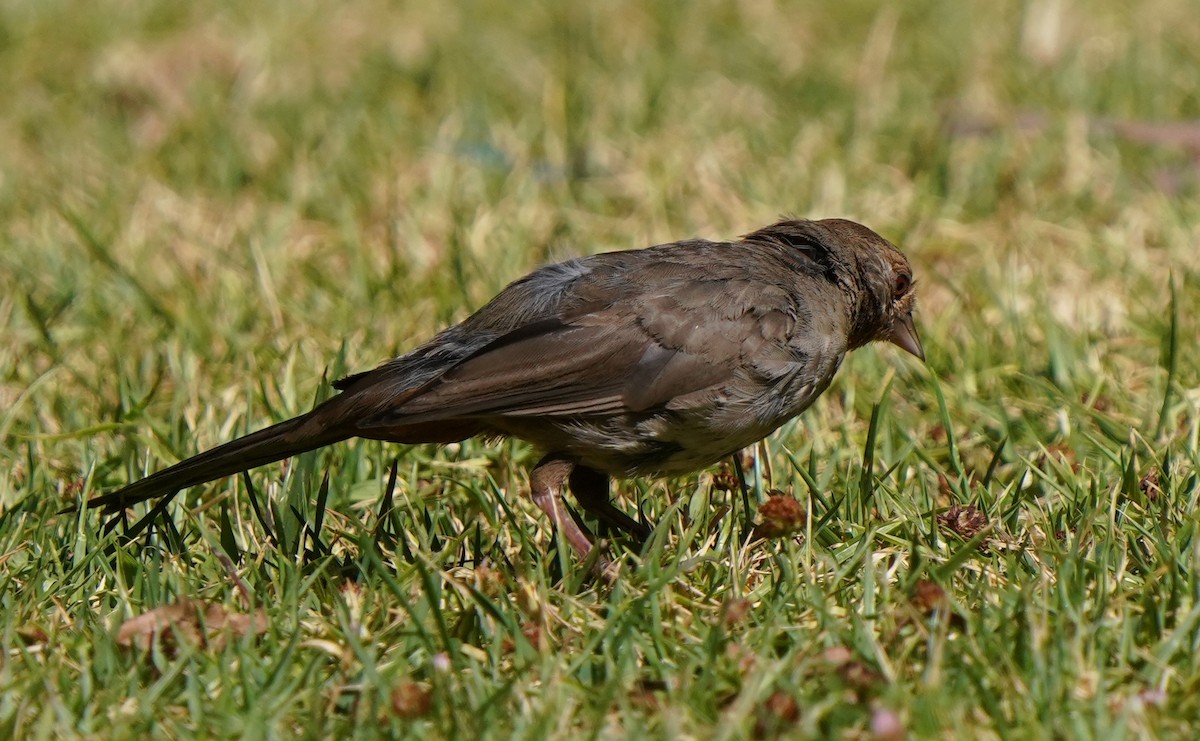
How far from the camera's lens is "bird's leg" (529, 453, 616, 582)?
388 centimetres

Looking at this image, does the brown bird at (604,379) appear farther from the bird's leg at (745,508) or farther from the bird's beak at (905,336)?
the bird's beak at (905,336)

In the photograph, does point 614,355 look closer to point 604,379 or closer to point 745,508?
point 604,379

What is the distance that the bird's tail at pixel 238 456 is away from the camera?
12.6 ft

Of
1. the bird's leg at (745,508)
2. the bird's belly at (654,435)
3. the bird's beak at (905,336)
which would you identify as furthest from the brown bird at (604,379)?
the bird's beak at (905,336)

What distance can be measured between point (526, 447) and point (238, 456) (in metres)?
1.13

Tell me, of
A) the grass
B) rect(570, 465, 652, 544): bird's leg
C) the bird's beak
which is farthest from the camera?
the bird's beak

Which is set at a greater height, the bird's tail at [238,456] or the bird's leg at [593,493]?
the bird's tail at [238,456]

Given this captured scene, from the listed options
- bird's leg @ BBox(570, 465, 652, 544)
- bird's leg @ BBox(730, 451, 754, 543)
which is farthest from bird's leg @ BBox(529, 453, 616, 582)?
bird's leg @ BBox(730, 451, 754, 543)

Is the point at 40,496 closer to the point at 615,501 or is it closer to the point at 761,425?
the point at 615,501

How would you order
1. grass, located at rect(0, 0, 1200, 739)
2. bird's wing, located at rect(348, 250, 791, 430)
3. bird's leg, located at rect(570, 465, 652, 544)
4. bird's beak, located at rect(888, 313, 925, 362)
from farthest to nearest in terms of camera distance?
bird's beak, located at rect(888, 313, 925, 362) < bird's leg, located at rect(570, 465, 652, 544) < bird's wing, located at rect(348, 250, 791, 430) < grass, located at rect(0, 0, 1200, 739)

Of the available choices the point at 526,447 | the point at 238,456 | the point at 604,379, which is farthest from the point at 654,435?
the point at 238,456

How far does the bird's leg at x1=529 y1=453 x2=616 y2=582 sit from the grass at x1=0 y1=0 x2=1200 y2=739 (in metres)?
0.09

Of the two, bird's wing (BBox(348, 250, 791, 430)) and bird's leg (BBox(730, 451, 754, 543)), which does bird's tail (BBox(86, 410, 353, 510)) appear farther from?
bird's leg (BBox(730, 451, 754, 543))

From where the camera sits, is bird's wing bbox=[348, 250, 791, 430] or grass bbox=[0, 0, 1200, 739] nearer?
grass bbox=[0, 0, 1200, 739]
